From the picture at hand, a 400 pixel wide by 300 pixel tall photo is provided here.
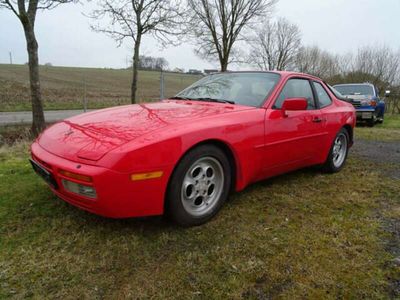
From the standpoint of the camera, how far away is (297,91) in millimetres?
3578

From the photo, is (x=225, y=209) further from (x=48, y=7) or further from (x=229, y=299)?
(x=48, y=7)

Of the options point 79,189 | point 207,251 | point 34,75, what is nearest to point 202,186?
point 207,251

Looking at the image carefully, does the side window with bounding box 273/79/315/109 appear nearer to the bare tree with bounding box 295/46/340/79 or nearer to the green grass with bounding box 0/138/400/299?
the green grass with bounding box 0/138/400/299

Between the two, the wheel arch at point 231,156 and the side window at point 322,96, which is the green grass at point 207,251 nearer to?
the wheel arch at point 231,156

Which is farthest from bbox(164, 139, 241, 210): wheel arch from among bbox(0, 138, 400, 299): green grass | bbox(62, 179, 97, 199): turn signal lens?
bbox(62, 179, 97, 199): turn signal lens

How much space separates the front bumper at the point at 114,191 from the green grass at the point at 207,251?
31 centimetres

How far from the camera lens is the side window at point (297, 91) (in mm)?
3262

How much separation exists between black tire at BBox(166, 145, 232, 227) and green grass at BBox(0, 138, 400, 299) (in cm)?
12

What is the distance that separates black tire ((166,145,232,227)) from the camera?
229cm

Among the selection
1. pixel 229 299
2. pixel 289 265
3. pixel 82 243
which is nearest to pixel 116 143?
pixel 82 243

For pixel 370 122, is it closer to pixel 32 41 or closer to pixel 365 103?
pixel 365 103

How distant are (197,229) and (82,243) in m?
0.90

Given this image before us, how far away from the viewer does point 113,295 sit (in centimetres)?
177

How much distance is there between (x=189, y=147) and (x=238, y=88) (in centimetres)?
136
